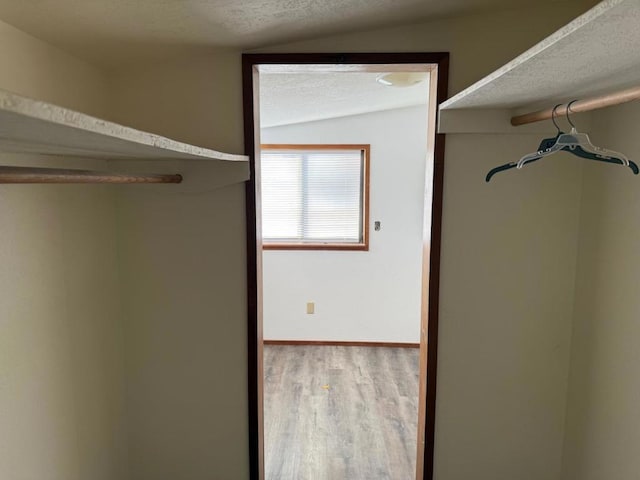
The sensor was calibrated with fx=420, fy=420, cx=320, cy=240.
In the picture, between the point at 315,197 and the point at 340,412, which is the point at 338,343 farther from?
the point at 315,197

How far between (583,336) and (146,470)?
1.89 m

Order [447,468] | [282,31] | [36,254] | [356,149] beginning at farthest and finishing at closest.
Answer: [356,149], [447,468], [282,31], [36,254]

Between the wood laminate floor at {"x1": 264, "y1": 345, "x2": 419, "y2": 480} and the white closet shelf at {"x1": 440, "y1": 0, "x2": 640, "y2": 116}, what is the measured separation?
6.73 feet

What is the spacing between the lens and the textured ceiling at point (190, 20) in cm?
107

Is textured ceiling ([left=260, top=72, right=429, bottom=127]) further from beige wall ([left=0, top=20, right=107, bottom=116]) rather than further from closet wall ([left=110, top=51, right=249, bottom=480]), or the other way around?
beige wall ([left=0, top=20, right=107, bottom=116])

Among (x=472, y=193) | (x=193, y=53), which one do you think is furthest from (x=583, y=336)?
(x=193, y=53)

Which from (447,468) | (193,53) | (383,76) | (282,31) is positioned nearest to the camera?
(282,31)

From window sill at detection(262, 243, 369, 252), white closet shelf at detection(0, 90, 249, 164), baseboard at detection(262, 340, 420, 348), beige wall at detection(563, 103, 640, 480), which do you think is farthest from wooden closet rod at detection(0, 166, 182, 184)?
baseboard at detection(262, 340, 420, 348)

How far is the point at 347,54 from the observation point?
5.20 ft

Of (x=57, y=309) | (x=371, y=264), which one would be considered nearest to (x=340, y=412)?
(x=371, y=264)

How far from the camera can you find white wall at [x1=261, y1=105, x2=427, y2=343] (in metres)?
3.88

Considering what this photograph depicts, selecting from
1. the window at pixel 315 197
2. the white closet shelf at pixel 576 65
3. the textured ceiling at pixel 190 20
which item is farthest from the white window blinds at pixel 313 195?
the white closet shelf at pixel 576 65

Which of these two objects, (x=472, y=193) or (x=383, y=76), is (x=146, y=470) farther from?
(x=383, y=76)

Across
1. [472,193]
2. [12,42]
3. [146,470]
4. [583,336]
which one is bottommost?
[146,470]
